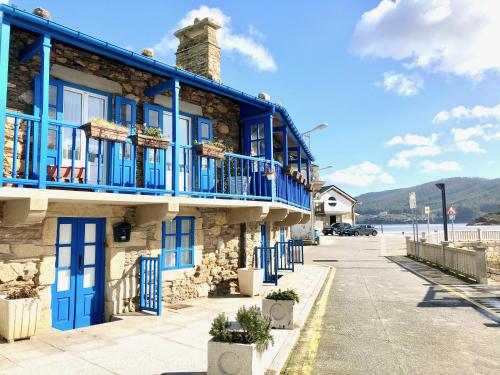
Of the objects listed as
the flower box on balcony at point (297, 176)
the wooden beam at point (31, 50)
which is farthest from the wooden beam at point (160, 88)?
the flower box on balcony at point (297, 176)

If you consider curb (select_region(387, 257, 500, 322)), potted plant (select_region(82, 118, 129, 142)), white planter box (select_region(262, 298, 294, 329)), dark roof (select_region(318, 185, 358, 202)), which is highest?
dark roof (select_region(318, 185, 358, 202))

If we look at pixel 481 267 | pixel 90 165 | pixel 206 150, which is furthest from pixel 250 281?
pixel 481 267

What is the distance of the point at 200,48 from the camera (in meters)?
12.0

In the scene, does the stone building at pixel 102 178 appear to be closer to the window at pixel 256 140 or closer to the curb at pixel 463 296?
the window at pixel 256 140

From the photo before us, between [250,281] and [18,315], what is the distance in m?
5.58

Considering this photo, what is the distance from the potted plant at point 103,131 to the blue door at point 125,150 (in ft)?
3.38

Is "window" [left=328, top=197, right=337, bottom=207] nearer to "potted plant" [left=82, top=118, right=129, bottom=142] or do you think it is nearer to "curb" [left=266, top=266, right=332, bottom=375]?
"curb" [left=266, top=266, right=332, bottom=375]

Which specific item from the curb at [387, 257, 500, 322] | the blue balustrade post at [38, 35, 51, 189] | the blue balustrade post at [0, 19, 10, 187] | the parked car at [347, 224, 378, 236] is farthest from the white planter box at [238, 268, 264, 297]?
the parked car at [347, 224, 378, 236]

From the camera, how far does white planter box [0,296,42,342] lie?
18.4ft

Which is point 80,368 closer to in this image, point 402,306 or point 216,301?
point 216,301

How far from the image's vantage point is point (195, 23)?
12055mm

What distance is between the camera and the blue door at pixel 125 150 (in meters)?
7.66

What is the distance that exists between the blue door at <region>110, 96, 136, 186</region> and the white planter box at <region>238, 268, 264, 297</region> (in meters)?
4.02

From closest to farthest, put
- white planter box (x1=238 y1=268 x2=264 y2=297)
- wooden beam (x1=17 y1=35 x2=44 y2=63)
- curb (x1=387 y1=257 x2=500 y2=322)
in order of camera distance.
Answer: wooden beam (x1=17 y1=35 x2=44 y2=63)
curb (x1=387 y1=257 x2=500 y2=322)
white planter box (x1=238 y1=268 x2=264 y2=297)
